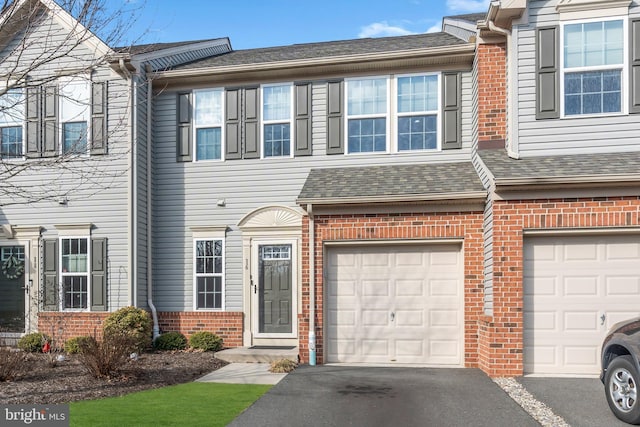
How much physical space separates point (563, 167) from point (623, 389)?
3833 millimetres

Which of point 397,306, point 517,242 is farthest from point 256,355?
point 517,242

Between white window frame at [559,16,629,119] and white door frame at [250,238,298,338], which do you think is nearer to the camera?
white window frame at [559,16,629,119]

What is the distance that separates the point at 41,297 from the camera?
1188 cm

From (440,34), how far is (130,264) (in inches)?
353

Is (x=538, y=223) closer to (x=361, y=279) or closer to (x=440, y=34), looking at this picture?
(x=361, y=279)

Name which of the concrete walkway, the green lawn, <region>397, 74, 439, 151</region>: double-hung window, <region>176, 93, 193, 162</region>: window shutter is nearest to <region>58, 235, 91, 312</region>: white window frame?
<region>176, 93, 193, 162</region>: window shutter

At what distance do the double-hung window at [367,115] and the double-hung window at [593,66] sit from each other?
3.56 meters

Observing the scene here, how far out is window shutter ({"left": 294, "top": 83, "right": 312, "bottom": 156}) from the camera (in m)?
11.6

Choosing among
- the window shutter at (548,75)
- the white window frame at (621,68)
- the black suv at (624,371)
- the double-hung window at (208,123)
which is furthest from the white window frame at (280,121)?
the black suv at (624,371)

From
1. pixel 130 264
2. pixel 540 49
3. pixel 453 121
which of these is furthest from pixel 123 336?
pixel 540 49

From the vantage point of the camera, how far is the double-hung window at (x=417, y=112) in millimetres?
11188

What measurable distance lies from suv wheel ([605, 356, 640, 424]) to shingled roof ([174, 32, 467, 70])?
23.0 feet

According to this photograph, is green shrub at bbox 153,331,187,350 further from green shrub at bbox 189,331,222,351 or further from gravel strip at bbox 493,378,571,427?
gravel strip at bbox 493,378,571,427

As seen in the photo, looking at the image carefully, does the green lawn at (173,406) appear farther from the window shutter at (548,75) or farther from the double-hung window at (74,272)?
the window shutter at (548,75)
